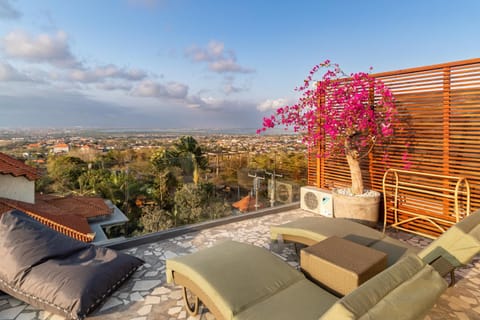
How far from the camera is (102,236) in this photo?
1215 centimetres

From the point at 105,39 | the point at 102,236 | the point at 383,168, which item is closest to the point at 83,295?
the point at 383,168

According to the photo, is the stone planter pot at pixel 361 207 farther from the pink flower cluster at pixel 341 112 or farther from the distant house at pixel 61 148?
the distant house at pixel 61 148

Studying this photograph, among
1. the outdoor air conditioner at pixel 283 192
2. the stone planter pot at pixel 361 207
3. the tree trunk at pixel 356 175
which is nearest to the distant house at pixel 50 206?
the outdoor air conditioner at pixel 283 192

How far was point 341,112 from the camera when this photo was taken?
4.57m

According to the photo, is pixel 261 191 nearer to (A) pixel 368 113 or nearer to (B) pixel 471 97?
(A) pixel 368 113

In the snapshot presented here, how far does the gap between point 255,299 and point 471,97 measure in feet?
13.5

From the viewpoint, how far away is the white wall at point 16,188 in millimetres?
8812

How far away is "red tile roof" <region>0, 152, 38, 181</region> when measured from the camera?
8.55 metres

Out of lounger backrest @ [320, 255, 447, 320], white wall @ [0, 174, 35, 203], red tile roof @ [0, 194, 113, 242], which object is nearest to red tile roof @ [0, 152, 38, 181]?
white wall @ [0, 174, 35, 203]

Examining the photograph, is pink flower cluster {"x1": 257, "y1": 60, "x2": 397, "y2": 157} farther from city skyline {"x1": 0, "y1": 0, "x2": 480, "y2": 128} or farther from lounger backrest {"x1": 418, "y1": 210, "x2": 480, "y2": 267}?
lounger backrest {"x1": 418, "y1": 210, "x2": 480, "y2": 267}

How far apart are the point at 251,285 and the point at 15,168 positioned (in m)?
10.0

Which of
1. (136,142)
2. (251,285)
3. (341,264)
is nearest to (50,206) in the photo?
(136,142)

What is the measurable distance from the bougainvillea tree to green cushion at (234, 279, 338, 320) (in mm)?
2982

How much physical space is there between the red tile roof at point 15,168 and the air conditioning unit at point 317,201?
890 cm
